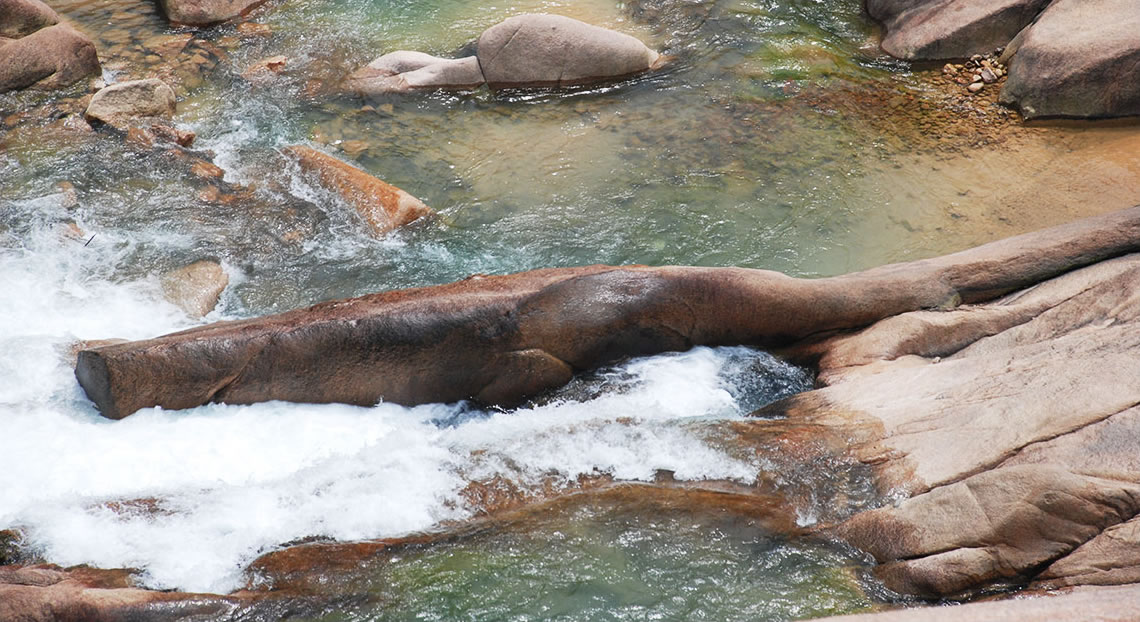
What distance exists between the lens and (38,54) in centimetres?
1060

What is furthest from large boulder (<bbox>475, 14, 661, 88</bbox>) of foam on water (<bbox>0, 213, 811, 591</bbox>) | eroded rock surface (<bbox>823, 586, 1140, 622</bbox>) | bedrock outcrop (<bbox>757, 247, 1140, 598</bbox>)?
eroded rock surface (<bbox>823, 586, 1140, 622</bbox>)

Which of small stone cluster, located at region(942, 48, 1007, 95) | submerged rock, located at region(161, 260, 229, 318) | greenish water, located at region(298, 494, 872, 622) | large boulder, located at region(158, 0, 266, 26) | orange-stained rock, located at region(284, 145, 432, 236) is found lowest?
submerged rock, located at region(161, 260, 229, 318)

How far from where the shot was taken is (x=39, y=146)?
9.59 m

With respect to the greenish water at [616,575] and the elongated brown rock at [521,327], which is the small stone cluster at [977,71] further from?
the greenish water at [616,575]

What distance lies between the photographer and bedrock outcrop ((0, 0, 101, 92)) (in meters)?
10.5

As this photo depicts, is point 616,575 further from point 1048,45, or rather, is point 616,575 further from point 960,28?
point 960,28

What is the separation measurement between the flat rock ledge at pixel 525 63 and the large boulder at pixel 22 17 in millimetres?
3601

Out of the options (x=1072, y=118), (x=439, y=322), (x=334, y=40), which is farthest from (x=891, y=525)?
(x=334, y=40)

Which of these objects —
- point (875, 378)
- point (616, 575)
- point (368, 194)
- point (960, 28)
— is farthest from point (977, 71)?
point (616, 575)

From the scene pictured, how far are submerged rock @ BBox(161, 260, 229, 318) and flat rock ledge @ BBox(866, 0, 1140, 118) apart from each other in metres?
8.35

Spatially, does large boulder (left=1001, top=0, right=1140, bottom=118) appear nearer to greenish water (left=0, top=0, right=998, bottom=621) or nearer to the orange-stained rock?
greenish water (left=0, top=0, right=998, bottom=621)

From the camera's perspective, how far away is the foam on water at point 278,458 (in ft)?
17.0

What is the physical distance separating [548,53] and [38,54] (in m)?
5.64

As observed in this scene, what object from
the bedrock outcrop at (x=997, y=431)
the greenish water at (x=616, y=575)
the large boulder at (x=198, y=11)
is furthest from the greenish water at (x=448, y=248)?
the bedrock outcrop at (x=997, y=431)
